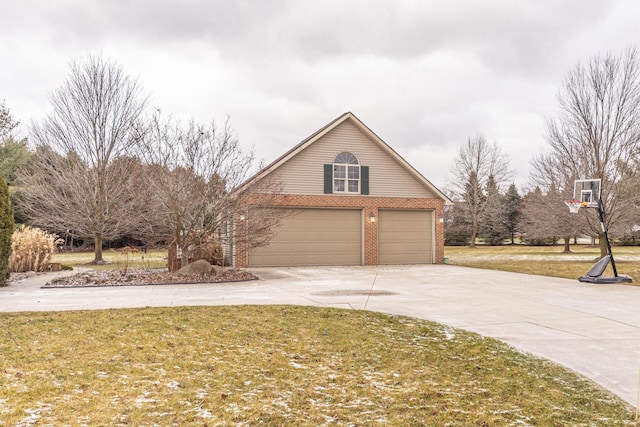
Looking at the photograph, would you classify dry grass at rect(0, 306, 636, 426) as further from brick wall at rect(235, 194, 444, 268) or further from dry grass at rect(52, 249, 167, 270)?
brick wall at rect(235, 194, 444, 268)

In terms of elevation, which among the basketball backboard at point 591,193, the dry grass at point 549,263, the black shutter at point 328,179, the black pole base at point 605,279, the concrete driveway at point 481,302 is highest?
the black shutter at point 328,179

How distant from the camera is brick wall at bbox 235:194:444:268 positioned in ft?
56.7

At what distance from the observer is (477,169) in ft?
129

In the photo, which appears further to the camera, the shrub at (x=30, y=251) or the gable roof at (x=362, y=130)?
the gable roof at (x=362, y=130)

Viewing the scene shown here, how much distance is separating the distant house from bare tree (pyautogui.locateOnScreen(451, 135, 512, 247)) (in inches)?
858

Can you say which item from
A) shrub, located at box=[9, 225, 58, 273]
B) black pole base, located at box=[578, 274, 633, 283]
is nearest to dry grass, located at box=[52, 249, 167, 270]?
shrub, located at box=[9, 225, 58, 273]

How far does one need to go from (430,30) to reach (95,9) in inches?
403

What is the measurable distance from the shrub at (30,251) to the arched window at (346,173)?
10637 millimetres

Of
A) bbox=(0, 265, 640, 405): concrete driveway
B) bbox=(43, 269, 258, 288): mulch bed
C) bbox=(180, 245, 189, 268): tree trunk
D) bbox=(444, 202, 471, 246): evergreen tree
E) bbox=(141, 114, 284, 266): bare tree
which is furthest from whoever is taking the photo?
bbox=(444, 202, 471, 246): evergreen tree

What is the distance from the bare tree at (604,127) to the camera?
18.6 m

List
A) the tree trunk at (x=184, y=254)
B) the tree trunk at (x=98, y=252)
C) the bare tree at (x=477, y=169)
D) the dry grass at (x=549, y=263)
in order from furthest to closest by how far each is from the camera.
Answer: the bare tree at (x=477, y=169) < the tree trunk at (x=98, y=252) < the dry grass at (x=549, y=263) < the tree trunk at (x=184, y=254)

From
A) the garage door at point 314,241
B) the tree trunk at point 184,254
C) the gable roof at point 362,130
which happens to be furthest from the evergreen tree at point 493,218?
Answer: the tree trunk at point 184,254

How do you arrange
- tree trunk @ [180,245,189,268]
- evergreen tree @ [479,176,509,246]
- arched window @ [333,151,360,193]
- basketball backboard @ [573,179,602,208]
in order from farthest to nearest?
evergreen tree @ [479,176,509,246] → arched window @ [333,151,360,193] → tree trunk @ [180,245,189,268] → basketball backboard @ [573,179,602,208]

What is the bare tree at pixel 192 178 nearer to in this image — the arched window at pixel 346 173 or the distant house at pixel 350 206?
the distant house at pixel 350 206
